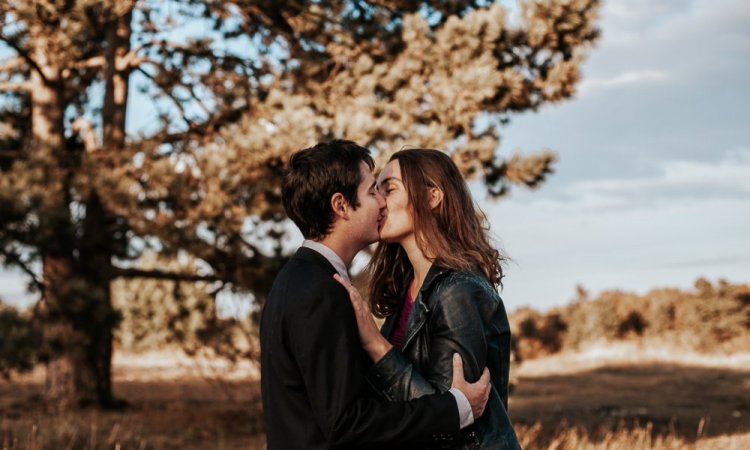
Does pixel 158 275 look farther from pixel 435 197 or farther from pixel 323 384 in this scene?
pixel 323 384

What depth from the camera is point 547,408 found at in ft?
45.5

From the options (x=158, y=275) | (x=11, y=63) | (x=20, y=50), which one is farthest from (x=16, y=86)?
(x=158, y=275)

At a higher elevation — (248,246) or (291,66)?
(291,66)

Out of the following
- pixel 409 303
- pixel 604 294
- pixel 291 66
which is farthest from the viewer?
pixel 604 294

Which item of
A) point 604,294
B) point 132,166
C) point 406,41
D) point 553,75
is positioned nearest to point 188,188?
point 132,166

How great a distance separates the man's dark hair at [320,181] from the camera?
8.10ft

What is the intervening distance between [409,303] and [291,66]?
877 centimetres

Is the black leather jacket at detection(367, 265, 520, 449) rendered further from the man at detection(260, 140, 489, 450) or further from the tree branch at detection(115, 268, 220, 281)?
the tree branch at detection(115, 268, 220, 281)

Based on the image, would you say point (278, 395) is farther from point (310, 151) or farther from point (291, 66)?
point (291, 66)

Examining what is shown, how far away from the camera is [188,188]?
32.5ft

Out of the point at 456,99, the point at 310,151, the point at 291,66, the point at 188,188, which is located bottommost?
the point at 310,151

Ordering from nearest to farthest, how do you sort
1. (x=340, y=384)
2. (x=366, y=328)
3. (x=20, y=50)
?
1. (x=340, y=384)
2. (x=366, y=328)
3. (x=20, y=50)

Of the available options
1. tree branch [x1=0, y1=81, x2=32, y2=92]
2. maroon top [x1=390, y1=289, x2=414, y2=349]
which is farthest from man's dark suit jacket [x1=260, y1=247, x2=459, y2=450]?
tree branch [x1=0, y1=81, x2=32, y2=92]

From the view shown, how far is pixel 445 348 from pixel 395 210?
590 millimetres
